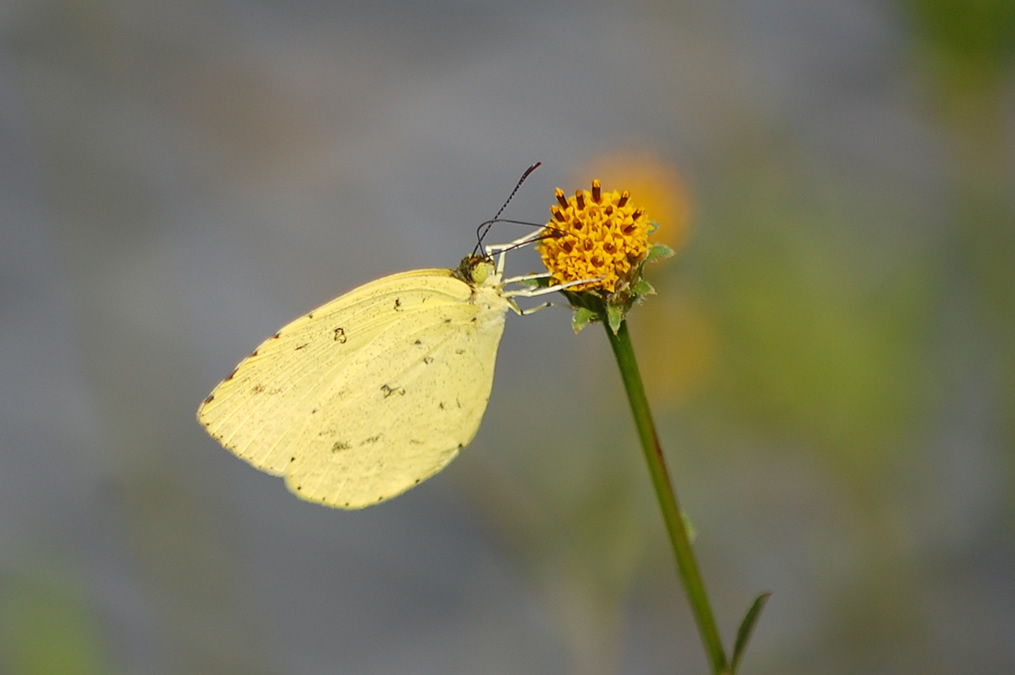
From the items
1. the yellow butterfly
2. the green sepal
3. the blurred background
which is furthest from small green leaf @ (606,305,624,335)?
the blurred background

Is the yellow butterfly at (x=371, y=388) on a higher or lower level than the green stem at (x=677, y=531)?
higher

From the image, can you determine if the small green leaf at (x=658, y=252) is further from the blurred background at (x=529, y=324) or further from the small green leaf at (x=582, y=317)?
the blurred background at (x=529, y=324)

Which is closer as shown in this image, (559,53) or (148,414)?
(148,414)

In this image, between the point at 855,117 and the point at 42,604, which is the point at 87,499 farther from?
the point at 855,117

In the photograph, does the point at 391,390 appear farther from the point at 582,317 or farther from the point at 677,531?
the point at 677,531

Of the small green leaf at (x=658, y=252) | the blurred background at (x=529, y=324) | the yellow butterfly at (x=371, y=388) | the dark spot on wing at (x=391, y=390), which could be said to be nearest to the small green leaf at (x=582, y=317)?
the small green leaf at (x=658, y=252)

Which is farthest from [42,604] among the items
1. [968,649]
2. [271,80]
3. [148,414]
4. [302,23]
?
[302,23]

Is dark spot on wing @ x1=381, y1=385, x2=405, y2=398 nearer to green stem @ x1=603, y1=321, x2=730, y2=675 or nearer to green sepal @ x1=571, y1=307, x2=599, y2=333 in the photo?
green sepal @ x1=571, y1=307, x2=599, y2=333
